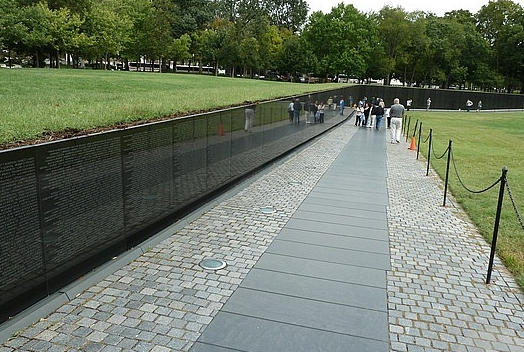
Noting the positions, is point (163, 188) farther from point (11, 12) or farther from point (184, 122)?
point (11, 12)

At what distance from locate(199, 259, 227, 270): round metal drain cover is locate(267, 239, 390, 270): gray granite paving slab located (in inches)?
35.2

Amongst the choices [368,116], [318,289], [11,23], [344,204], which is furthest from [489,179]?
[11,23]

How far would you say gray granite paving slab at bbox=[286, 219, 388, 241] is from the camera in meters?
8.05

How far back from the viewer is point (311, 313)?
205 inches

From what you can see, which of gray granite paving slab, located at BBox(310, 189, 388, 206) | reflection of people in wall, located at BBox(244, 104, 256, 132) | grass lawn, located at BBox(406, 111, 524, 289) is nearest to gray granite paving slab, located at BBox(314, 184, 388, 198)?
gray granite paving slab, located at BBox(310, 189, 388, 206)

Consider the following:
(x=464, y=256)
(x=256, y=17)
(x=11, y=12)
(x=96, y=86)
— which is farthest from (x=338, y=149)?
(x=256, y=17)

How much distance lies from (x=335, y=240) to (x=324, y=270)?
1.32 metres

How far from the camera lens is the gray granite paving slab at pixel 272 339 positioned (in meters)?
4.50

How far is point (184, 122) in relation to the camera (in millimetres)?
8180

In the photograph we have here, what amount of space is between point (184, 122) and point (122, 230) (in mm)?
2485

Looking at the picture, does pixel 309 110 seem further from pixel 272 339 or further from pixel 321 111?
pixel 272 339

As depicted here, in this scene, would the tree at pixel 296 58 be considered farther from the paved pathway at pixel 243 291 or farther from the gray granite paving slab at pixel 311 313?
the gray granite paving slab at pixel 311 313

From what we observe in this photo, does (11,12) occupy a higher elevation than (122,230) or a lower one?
higher

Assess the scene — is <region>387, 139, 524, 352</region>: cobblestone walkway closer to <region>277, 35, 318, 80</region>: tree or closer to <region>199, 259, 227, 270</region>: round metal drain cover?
<region>199, 259, 227, 270</region>: round metal drain cover
